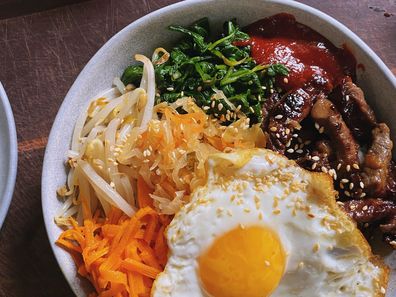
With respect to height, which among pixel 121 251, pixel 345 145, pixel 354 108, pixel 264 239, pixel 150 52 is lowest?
pixel 121 251

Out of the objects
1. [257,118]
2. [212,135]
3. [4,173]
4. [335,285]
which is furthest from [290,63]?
[4,173]

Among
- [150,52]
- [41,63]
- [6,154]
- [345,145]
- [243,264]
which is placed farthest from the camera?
[41,63]

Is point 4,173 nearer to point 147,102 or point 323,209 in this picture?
point 147,102

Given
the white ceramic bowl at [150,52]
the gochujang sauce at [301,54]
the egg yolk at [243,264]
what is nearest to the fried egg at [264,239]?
the egg yolk at [243,264]

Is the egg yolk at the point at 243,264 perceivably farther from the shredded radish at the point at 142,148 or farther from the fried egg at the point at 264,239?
the shredded radish at the point at 142,148

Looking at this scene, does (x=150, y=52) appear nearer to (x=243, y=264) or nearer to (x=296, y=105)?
(x=296, y=105)

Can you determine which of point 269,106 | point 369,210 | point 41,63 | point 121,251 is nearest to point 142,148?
point 121,251
